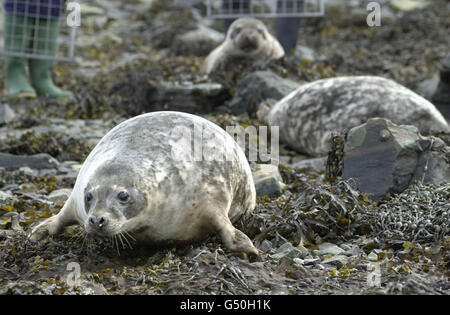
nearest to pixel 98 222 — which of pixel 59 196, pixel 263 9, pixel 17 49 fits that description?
pixel 59 196

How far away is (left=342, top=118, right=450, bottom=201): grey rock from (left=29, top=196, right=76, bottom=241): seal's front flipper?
1.92 meters

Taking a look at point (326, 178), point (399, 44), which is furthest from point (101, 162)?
point (399, 44)

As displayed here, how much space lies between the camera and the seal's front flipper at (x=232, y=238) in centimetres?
364

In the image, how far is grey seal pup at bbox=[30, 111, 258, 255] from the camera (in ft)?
11.4

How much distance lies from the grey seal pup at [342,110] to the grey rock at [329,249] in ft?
7.91

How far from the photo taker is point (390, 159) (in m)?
4.81

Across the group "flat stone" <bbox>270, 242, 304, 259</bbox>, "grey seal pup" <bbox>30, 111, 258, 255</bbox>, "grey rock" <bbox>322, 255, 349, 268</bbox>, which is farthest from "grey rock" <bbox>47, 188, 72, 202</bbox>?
"grey rock" <bbox>322, 255, 349, 268</bbox>

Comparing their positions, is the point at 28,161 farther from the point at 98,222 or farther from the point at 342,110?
the point at 98,222

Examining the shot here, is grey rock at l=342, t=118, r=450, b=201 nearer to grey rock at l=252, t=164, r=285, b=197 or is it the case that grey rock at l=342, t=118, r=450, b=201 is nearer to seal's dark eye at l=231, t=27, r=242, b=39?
grey rock at l=252, t=164, r=285, b=197

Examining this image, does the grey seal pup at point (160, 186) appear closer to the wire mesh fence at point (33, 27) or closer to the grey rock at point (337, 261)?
the grey rock at point (337, 261)

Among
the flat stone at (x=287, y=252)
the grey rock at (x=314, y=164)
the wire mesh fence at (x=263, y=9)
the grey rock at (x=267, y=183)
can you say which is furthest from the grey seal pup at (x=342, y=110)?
the wire mesh fence at (x=263, y=9)

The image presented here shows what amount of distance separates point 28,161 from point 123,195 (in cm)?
318

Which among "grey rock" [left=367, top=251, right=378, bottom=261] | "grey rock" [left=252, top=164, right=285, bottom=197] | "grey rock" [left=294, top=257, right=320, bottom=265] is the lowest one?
"grey rock" [left=294, top=257, right=320, bottom=265]
